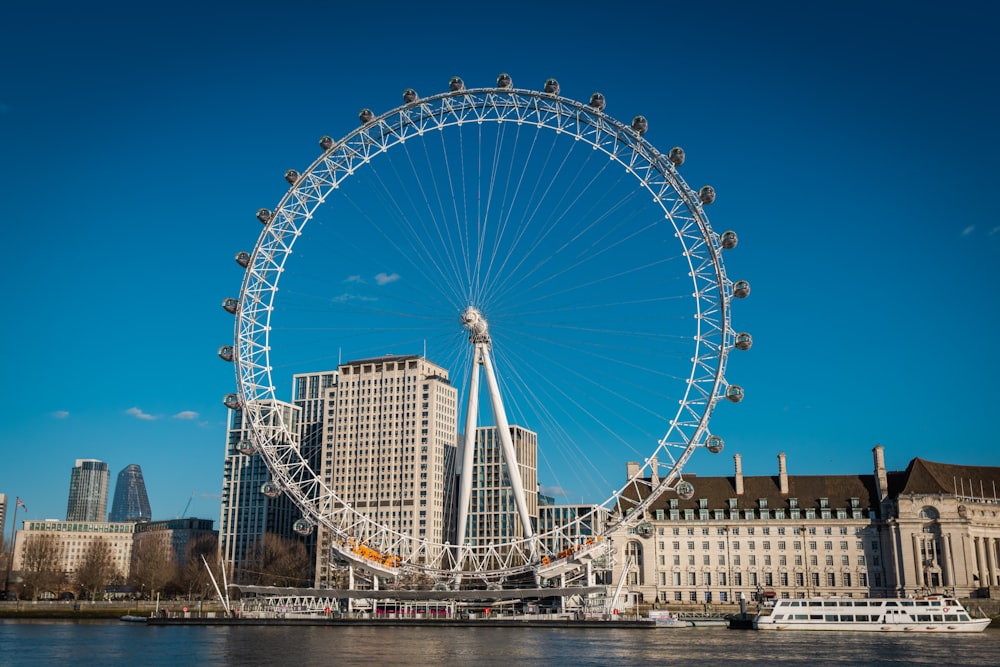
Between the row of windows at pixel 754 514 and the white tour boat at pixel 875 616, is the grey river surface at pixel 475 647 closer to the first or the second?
the white tour boat at pixel 875 616

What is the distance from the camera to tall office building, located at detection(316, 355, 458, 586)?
19038cm

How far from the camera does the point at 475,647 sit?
211 feet

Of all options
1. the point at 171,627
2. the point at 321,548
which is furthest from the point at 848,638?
the point at 321,548

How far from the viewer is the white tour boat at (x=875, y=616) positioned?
87312mm

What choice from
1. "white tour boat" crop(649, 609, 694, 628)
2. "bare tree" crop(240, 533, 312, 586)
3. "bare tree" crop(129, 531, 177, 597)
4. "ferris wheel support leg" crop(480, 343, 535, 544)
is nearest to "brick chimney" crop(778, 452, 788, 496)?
"white tour boat" crop(649, 609, 694, 628)

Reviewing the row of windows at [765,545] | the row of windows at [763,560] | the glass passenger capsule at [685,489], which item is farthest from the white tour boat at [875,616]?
the row of windows at [765,545]

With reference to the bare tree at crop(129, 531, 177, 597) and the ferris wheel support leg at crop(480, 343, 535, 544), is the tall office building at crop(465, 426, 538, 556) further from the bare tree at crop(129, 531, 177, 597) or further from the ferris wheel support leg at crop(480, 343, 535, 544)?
the ferris wheel support leg at crop(480, 343, 535, 544)

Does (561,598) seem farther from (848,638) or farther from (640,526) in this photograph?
(848,638)

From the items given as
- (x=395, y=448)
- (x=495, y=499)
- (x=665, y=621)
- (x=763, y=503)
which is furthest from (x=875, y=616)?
(x=395, y=448)

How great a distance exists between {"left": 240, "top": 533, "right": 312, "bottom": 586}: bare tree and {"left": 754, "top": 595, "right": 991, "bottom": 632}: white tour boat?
→ 78.9 m

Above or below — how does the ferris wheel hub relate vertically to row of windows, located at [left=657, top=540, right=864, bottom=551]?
above

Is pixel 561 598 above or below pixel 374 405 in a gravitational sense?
below

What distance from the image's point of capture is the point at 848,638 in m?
77.4

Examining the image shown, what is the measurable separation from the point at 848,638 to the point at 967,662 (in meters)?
22.5
